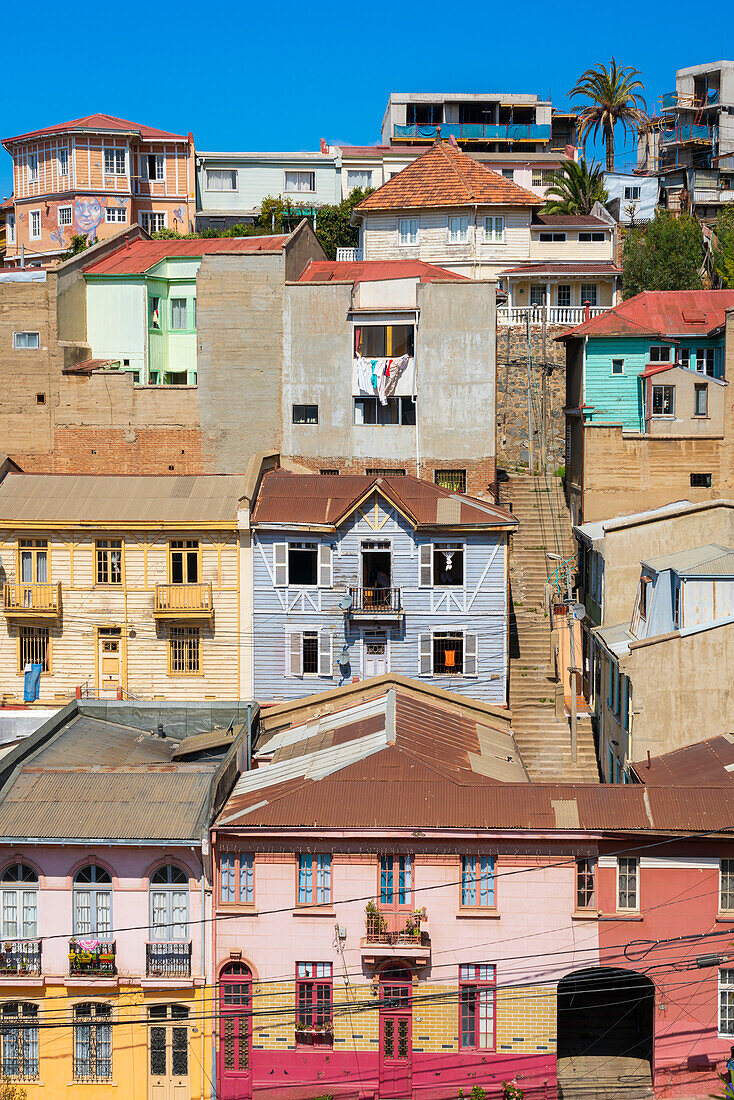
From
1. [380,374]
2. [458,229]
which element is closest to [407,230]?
[458,229]

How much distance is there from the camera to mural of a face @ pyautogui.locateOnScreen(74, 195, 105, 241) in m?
95.2

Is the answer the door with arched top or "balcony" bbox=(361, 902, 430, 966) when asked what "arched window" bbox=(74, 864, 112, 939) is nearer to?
the door with arched top

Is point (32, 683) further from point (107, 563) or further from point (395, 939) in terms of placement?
point (395, 939)

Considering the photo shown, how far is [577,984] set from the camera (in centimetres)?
3847

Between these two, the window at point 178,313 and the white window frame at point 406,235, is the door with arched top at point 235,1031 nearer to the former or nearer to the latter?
the window at point 178,313

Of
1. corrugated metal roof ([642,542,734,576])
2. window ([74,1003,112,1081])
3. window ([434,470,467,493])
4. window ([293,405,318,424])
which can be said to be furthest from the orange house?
window ([74,1003,112,1081])

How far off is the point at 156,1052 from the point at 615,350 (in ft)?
124

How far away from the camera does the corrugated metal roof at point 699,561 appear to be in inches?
1684

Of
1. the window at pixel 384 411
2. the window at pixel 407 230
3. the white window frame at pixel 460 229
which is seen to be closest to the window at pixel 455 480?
the window at pixel 384 411

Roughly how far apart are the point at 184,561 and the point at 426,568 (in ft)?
31.2

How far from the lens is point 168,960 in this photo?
3472cm

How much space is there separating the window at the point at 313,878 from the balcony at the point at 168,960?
3361 mm

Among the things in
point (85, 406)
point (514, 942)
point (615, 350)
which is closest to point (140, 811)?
point (514, 942)

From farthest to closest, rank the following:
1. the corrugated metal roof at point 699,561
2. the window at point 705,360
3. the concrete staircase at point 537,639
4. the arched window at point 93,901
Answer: the window at point 705,360
the concrete staircase at point 537,639
the corrugated metal roof at point 699,561
the arched window at point 93,901
